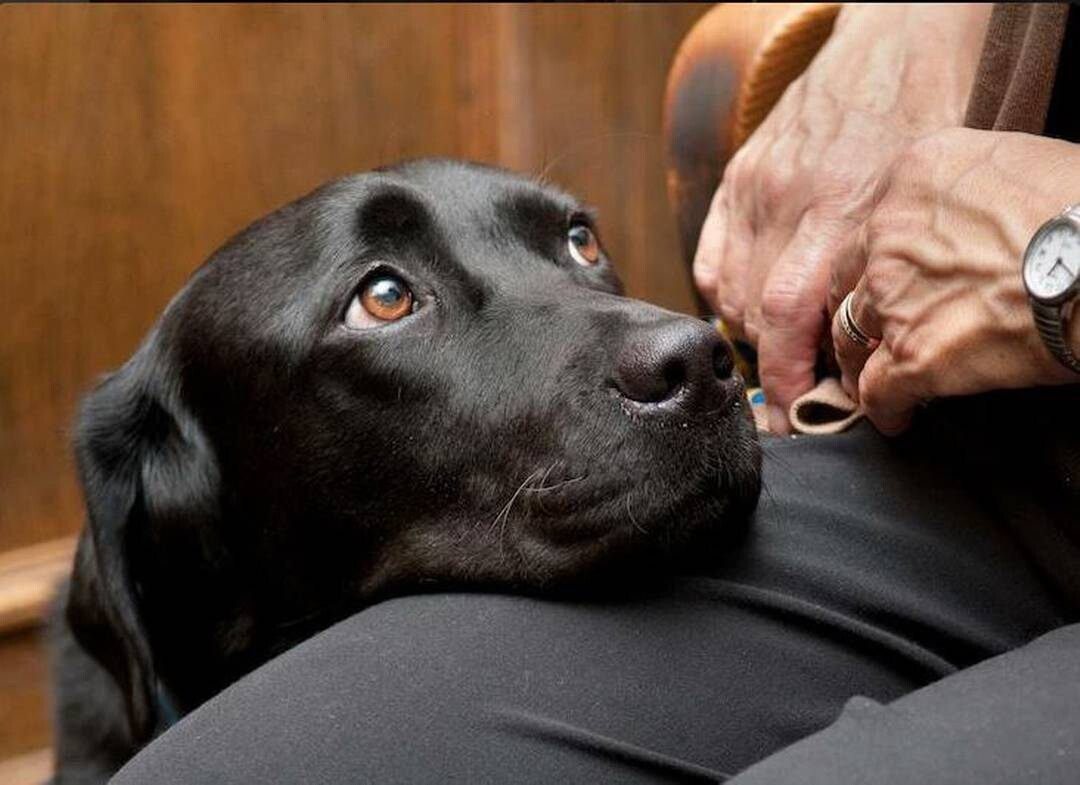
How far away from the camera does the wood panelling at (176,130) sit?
7.04 ft

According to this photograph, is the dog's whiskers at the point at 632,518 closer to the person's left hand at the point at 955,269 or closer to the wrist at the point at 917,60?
the person's left hand at the point at 955,269

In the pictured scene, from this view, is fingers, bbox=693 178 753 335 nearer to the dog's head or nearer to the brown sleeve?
the dog's head

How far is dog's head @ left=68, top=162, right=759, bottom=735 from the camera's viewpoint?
108cm

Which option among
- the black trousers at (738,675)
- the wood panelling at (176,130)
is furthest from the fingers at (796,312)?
the wood panelling at (176,130)

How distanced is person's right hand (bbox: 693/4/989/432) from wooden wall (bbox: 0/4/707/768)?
0.87 m

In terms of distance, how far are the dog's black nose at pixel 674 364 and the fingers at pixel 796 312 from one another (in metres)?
0.28

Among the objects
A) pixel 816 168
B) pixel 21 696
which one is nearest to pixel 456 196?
pixel 816 168

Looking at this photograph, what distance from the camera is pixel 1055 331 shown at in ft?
3.11

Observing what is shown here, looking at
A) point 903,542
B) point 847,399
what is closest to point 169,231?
point 847,399

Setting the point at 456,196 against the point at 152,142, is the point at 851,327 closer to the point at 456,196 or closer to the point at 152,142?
the point at 456,196

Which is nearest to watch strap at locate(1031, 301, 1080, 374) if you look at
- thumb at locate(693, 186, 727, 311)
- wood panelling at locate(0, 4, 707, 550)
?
thumb at locate(693, 186, 727, 311)

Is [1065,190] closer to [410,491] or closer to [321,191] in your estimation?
[410,491]

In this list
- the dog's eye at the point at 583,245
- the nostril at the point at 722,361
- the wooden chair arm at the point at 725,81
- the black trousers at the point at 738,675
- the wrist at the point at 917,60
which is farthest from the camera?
the wooden chair arm at the point at 725,81

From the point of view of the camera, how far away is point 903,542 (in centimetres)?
109
